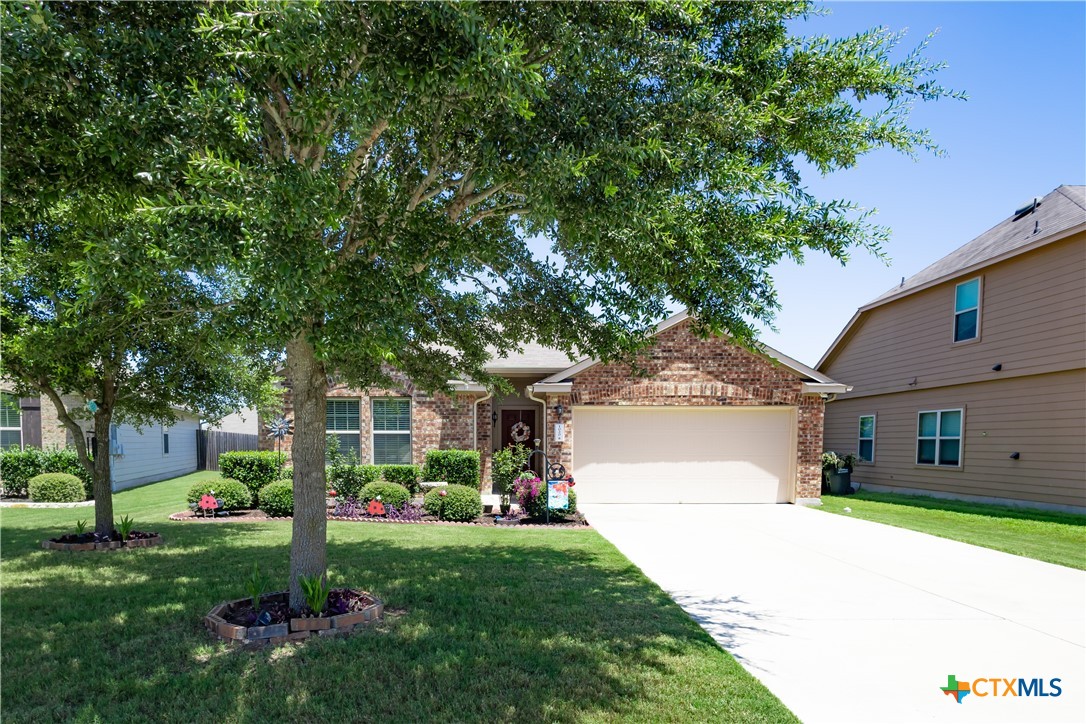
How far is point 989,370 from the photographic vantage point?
1403 centimetres

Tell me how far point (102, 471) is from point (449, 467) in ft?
20.8

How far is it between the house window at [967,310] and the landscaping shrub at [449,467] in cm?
1229

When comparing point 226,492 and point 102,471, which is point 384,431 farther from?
point 102,471

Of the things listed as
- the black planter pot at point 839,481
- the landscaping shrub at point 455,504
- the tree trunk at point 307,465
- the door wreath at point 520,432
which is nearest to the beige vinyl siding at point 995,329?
the black planter pot at point 839,481

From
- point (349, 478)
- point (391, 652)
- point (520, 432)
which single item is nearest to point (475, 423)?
point (520, 432)

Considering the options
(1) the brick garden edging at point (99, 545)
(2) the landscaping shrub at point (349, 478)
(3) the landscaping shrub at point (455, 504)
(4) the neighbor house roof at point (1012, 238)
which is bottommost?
(1) the brick garden edging at point (99, 545)

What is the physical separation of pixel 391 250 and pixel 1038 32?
24.9ft

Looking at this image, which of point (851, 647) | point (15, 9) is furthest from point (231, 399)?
point (851, 647)

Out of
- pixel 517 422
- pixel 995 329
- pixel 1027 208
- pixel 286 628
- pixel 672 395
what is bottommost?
pixel 286 628

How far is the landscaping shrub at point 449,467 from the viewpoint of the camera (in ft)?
44.0

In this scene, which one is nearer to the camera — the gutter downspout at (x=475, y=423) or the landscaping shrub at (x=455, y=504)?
the landscaping shrub at (x=455, y=504)

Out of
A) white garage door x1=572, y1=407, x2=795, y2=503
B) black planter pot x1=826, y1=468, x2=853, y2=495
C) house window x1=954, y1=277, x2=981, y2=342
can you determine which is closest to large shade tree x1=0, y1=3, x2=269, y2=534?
white garage door x1=572, y1=407, x2=795, y2=503

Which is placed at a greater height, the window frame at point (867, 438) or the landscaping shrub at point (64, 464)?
the window frame at point (867, 438)

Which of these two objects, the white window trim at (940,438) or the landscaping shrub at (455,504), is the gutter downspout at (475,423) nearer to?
the landscaping shrub at (455,504)
